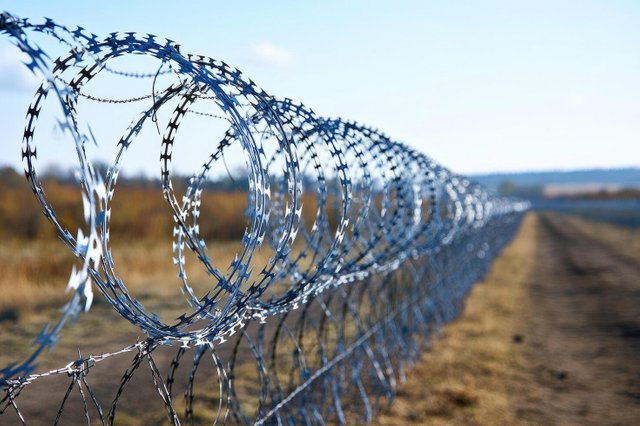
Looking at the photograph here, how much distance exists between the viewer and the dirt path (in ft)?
22.3

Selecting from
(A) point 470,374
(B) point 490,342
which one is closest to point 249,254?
(A) point 470,374

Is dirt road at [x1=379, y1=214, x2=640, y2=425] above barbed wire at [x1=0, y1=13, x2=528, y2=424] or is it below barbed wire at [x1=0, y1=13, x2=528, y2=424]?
below

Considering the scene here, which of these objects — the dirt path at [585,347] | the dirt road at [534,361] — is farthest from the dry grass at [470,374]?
the dirt path at [585,347]

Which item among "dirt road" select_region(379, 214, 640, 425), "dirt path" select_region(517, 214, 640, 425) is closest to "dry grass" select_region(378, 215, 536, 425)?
"dirt road" select_region(379, 214, 640, 425)

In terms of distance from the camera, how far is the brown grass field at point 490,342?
6543 mm

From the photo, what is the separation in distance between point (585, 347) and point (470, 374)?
232 centimetres

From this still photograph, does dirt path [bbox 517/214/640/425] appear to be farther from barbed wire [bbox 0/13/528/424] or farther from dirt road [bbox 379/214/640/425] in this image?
barbed wire [bbox 0/13/528/424]

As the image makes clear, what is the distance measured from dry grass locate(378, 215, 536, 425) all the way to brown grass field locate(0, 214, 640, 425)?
0.01 meters

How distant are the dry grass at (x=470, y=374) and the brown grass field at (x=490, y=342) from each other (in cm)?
1

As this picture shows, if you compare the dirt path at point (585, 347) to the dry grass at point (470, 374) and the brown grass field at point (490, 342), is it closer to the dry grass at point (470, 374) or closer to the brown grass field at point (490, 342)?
the brown grass field at point (490, 342)

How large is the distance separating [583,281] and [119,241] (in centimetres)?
1102

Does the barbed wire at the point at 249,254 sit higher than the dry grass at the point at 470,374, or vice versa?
the barbed wire at the point at 249,254

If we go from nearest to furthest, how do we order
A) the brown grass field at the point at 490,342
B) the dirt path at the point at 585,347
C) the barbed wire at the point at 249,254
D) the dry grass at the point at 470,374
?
the barbed wire at the point at 249,254, the dry grass at the point at 470,374, the brown grass field at the point at 490,342, the dirt path at the point at 585,347

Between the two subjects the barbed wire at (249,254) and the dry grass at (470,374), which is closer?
the barbed wire at (249,254)
